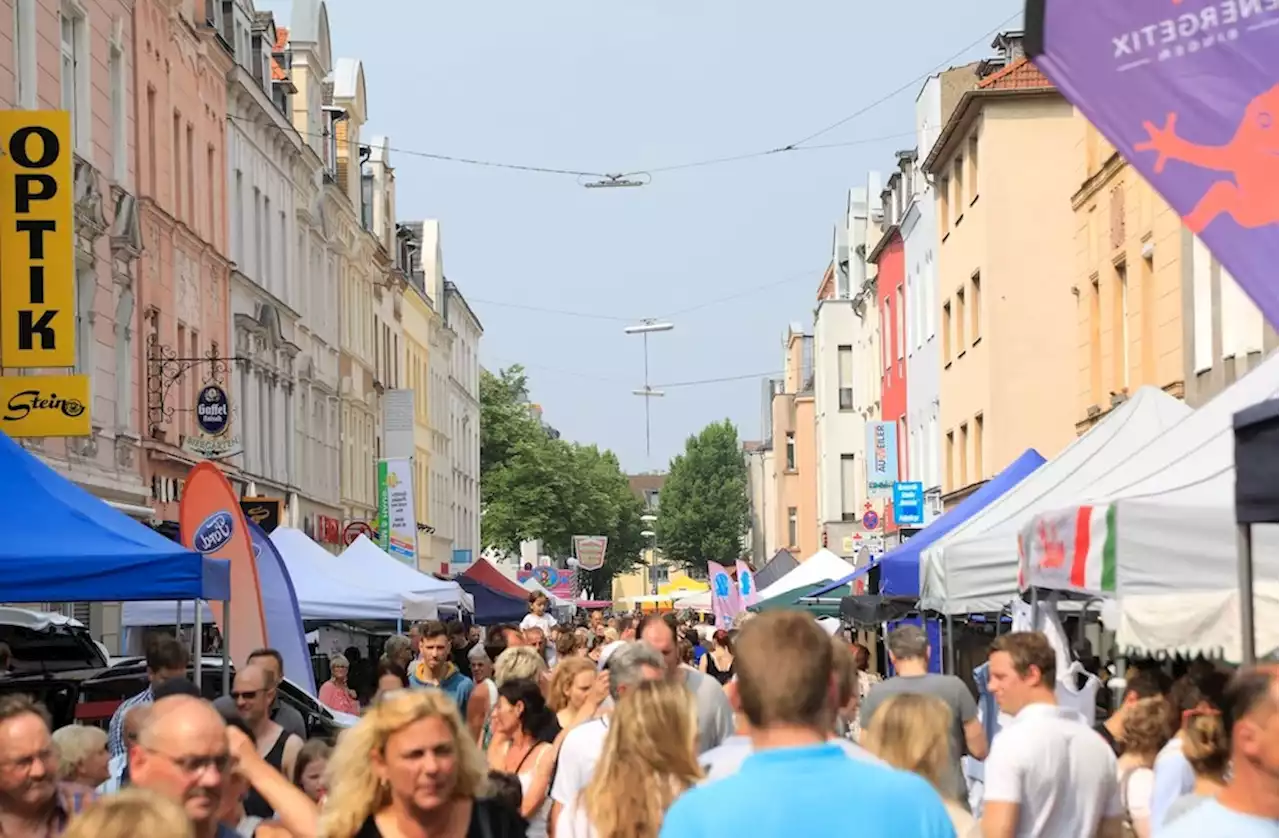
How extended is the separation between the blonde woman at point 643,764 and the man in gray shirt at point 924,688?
10.1 ft

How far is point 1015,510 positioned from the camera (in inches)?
667

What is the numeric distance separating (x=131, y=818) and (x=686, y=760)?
2.77 meters

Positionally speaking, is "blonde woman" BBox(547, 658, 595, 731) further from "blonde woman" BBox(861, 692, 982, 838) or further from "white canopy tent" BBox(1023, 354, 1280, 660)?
"blonde woman" BBox(861, 692, 982, 838)

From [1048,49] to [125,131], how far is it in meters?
23.4

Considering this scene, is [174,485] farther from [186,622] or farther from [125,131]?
[186,622]

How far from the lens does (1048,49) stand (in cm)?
779

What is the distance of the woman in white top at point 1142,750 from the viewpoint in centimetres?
924

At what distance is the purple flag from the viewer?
7473 mm

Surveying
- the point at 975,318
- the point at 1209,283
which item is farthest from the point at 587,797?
the point at 975,318

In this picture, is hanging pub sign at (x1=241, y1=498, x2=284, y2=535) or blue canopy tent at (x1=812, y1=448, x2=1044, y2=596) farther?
hanging pub sign at (x1=241, y1=498, x2=284, y2=535)

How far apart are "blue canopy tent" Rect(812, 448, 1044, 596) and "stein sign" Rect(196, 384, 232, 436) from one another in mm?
12306

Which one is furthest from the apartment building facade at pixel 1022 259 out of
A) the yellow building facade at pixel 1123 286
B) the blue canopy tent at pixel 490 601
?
the blue canopy tent at pixel 490 601

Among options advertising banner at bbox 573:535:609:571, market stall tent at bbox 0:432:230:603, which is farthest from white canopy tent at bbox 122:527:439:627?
advertising banner at bbox 573:535:609:571

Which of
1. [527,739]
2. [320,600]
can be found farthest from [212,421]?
[527,739]
